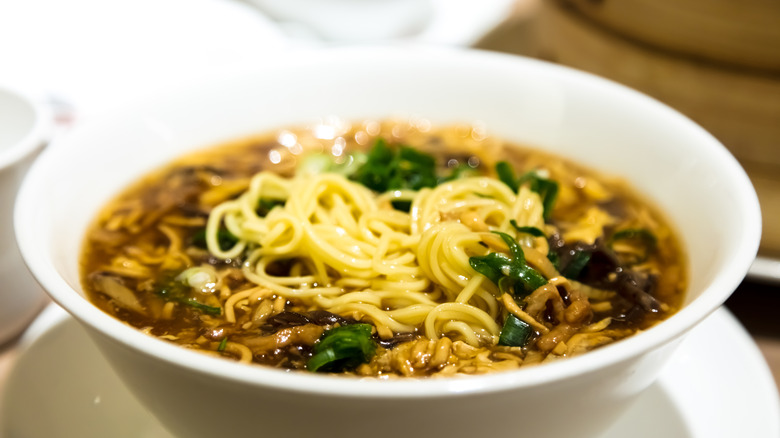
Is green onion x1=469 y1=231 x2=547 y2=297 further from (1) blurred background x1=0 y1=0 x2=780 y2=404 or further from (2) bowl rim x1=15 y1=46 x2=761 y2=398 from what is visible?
(1) blurred background x1=0 y1=0 x2=780 y2=404

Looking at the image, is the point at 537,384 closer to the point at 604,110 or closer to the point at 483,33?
the point at 604,110

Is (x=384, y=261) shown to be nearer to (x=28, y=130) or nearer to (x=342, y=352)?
(x=342, y=352)

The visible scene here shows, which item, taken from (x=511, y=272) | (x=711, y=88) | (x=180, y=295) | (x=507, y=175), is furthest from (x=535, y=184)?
(x=180, y=295)

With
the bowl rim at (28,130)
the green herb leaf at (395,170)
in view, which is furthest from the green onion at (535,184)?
the bowl rim at (28,130)

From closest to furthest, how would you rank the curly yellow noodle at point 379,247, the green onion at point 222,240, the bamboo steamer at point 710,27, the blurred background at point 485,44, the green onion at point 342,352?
the green onion at point 342,352
the curly yellow noodle at point 379,247
the green onion at point 222,240
the bamboo steamer at point 710,27
the blurred background at point 485,44

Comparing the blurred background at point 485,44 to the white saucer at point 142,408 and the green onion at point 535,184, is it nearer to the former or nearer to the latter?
the white saucer at point 142,408

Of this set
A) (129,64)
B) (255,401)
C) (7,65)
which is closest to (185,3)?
(129,64)
